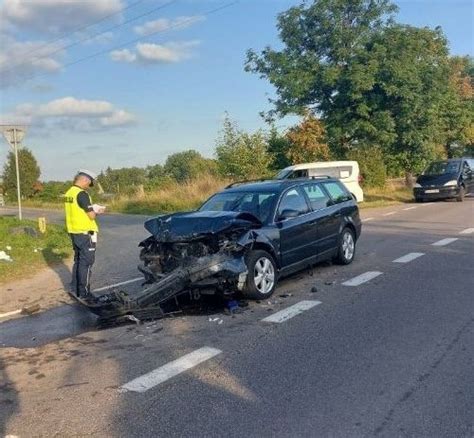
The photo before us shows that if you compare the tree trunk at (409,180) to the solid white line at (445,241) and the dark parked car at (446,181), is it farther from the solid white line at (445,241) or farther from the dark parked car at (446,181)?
the solid white line at (445,241)

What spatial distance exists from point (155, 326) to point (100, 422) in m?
2.65

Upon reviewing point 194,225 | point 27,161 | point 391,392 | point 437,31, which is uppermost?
point 437,31

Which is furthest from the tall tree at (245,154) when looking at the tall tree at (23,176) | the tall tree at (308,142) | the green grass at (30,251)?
the tall tree at (23,176)

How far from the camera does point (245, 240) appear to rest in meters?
7.65

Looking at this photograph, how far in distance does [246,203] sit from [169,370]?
4.06 m

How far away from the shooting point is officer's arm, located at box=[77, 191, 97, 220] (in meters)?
8.51

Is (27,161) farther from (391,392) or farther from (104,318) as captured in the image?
(391,392)

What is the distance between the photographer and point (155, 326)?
684 centimetres

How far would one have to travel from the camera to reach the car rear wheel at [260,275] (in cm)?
763

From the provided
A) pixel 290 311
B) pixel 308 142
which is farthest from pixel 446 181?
pixel 290 311

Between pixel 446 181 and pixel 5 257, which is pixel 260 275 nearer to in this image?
pixel 5 257

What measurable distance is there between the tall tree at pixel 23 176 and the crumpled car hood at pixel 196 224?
4824 centimetres

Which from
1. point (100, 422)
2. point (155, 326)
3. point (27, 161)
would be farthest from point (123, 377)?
point (27, 161)

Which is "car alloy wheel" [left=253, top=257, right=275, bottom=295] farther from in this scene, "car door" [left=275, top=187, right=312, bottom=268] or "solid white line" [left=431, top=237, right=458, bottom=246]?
"solid white line" [left=431, top=237, right=458, bottom=246]
